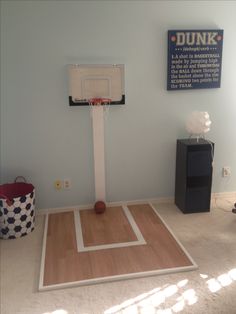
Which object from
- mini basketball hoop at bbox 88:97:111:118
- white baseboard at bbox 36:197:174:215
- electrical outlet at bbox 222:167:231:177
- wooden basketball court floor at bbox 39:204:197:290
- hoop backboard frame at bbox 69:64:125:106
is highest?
hoop backboard frame at bbox 69:64:125:106

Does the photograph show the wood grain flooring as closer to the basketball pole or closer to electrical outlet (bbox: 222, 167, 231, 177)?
the basketball pole

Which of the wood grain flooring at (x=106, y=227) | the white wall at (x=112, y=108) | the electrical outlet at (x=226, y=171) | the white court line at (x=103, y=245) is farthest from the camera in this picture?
the electrical outlet at (x=226, y=171)

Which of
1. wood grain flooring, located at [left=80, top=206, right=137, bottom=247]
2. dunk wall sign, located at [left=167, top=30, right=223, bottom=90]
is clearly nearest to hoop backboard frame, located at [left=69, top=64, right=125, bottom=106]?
dunk wall sign, located at [left=167, top=30, right=223, bottom=90]

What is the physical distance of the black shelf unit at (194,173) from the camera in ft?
10.1

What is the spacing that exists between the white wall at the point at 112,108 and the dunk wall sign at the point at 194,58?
79 millimetres

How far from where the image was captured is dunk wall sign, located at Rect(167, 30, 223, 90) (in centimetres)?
311

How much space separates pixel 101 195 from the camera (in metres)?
3.32

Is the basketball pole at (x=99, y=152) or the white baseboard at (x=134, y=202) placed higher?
the basketball pole at (x=99, y=152)

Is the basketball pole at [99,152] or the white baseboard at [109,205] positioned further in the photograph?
the white baseboard at [109,205]

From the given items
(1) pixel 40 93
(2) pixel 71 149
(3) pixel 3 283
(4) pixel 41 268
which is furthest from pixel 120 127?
(3) pixel 3 283

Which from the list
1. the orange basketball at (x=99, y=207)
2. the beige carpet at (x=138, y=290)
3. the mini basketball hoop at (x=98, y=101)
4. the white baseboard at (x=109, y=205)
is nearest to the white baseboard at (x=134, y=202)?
the white baseboard at (x=109, y=205)

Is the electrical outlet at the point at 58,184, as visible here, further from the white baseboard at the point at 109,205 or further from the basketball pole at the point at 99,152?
the basketball pole at the point at 99,152

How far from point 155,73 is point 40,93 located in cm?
117

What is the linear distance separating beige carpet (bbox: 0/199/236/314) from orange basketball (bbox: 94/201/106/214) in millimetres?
758
